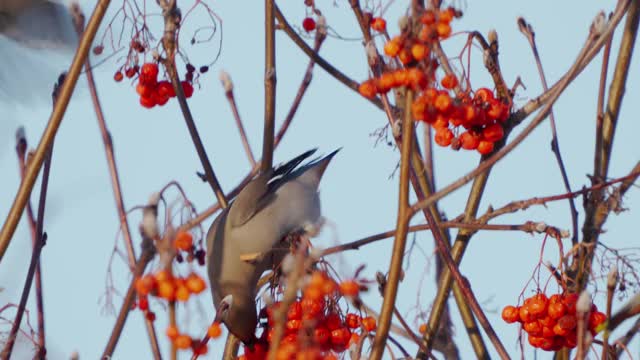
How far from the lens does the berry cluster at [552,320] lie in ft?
6.54

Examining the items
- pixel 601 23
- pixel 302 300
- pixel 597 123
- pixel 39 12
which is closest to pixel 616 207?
pixel 597 123

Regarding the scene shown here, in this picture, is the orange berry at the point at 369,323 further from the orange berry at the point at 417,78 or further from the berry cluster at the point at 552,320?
the orange berry at the point at 417,78

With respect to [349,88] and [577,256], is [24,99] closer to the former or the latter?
[349,88]

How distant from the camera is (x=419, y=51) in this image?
1502 mm

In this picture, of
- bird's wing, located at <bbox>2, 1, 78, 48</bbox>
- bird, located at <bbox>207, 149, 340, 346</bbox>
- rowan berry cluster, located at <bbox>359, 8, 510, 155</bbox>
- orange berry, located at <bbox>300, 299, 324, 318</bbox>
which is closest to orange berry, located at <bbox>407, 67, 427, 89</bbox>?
rowan berry cluster, located at <bbox>359, 8, 510, 155</bbox>

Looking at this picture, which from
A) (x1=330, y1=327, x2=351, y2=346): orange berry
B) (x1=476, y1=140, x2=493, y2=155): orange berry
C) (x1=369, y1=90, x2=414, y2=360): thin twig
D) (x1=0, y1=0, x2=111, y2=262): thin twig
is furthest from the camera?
(x1=476, y1=140, x2=493, y2=155): orange berry

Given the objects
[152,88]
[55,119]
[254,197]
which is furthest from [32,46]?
[55,119]

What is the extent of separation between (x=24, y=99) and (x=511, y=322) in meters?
1.41

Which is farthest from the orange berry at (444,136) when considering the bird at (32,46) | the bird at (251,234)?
the bird at (32,46)

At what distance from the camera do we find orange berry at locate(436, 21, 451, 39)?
1536mm

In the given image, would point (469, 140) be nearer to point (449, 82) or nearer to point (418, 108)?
point (449, 82)

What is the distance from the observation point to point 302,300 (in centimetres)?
196

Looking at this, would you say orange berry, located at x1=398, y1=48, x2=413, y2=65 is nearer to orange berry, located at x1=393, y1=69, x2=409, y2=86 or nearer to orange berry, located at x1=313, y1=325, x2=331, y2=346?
orange berry, located at x1=393, y1=69, x2=409, y2=86

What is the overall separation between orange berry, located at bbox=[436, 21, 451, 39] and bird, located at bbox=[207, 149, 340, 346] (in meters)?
0.68
